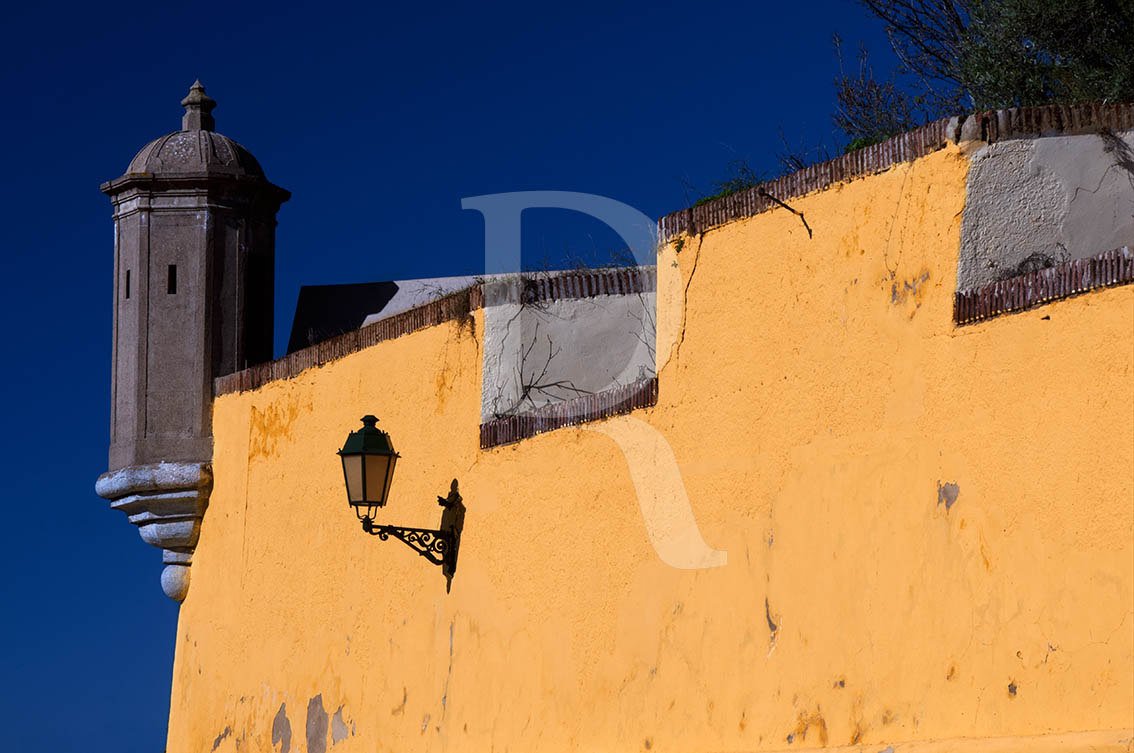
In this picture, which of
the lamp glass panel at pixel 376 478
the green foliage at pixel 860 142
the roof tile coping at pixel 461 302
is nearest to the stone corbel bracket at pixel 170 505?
the roof tile coping at pixel 461 302

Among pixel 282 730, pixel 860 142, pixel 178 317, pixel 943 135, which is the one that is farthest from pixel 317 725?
pixel 943 135

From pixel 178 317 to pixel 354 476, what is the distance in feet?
13.0

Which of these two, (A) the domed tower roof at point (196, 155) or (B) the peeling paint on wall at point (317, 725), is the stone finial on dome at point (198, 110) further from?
(B) the peeling paint on wall at point (317, 725)

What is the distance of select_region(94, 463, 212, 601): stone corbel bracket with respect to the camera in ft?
38.2

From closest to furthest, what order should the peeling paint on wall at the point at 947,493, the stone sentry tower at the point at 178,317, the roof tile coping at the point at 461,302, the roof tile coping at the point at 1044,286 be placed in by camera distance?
the roof tile coping at the point at 1044,286
the peeling paint on wall at the point at 947,493
the roof tile coping at the point at 461,302
the stone sentry tower at the point at 178,317

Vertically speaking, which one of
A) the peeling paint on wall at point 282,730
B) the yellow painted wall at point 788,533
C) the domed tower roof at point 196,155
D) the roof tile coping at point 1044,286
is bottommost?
the peeling paint on wall at point 282,730

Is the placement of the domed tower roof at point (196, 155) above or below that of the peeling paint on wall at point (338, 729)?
above

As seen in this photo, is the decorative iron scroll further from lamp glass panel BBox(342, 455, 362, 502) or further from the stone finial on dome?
the stone finial on dome

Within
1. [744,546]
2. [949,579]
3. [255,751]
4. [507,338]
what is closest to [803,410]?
[744,546]

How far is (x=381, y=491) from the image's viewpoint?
8633mm

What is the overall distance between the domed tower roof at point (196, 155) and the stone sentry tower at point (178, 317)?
11mm

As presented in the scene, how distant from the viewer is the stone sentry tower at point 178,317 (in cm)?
1178

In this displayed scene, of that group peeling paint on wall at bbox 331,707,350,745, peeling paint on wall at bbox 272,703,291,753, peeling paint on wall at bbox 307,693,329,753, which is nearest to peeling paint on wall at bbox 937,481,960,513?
peeling paint on wall at bbox 331,707,350,745

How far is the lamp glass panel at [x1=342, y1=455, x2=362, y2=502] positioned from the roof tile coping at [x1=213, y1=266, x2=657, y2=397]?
988 millimetres
